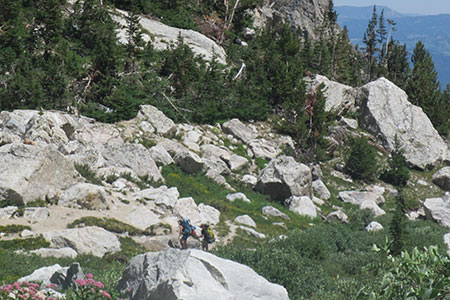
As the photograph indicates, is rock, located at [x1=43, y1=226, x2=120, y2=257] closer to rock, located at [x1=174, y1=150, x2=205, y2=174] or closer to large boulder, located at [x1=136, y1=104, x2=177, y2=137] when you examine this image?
rock, located at [x1=174, y1=150, x2=205, y2=174]

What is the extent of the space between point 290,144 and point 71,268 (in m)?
28.2

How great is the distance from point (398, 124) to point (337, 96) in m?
6.60

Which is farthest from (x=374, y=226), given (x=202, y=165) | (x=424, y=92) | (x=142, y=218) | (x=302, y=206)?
(x=424, y=92)

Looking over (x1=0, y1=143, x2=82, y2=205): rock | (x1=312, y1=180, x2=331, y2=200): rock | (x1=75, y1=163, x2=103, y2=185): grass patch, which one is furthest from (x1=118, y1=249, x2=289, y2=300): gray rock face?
(x1=312, y1=180, x2=331, y2=200): rock

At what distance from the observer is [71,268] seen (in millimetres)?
9609

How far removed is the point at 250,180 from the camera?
29531mm

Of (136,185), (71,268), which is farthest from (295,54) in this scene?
(71,268)

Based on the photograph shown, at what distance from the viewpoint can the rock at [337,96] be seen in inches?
1754

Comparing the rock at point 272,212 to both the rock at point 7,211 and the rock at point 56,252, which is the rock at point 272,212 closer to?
the rock at point 56,252

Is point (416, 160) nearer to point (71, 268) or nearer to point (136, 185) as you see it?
point (136, 185)

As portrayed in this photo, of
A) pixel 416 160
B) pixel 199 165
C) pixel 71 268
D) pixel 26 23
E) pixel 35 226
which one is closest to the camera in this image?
pixel 71 268

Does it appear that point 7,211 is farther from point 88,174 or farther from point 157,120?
point 157,120

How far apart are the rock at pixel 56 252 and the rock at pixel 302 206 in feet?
51.3

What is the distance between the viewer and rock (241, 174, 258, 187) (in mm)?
29316
